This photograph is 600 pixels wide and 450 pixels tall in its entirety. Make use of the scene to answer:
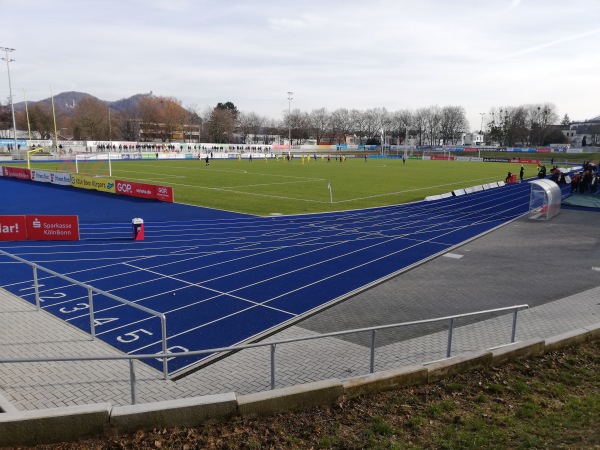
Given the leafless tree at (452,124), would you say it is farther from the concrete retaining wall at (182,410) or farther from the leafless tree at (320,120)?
the concrete retaining wall at (182,410)

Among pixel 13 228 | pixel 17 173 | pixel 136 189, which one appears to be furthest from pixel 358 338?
pixel 17 173

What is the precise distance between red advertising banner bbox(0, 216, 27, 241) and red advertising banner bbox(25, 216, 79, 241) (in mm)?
236

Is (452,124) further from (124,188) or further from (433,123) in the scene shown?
(124,188)

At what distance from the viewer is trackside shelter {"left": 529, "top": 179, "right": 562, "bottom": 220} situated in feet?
83.8

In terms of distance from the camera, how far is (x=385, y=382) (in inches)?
259

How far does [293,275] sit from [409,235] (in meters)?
8.23

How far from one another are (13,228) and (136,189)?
14013 millimetres

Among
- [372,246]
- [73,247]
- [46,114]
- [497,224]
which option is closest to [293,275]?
[372,246]

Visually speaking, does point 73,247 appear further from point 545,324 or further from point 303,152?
point 303,152

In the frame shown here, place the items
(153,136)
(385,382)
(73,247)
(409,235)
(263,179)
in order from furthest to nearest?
1. (153,136)
2. (263,179)
3. (409,235)
4. (73,247)
5. (385,382)

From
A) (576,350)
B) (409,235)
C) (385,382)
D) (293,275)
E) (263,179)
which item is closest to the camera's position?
(385,382)

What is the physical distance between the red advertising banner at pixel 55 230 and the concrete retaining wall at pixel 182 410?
14.4 metres

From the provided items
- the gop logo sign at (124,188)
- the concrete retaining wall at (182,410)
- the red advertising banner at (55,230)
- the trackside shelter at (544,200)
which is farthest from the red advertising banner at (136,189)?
the concrete retaining wall at (182,410)

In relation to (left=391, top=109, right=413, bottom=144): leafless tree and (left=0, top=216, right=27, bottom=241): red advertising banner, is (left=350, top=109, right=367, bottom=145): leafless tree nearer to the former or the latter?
(left=391, top=109, right=413, bottom=144): leafless tree
